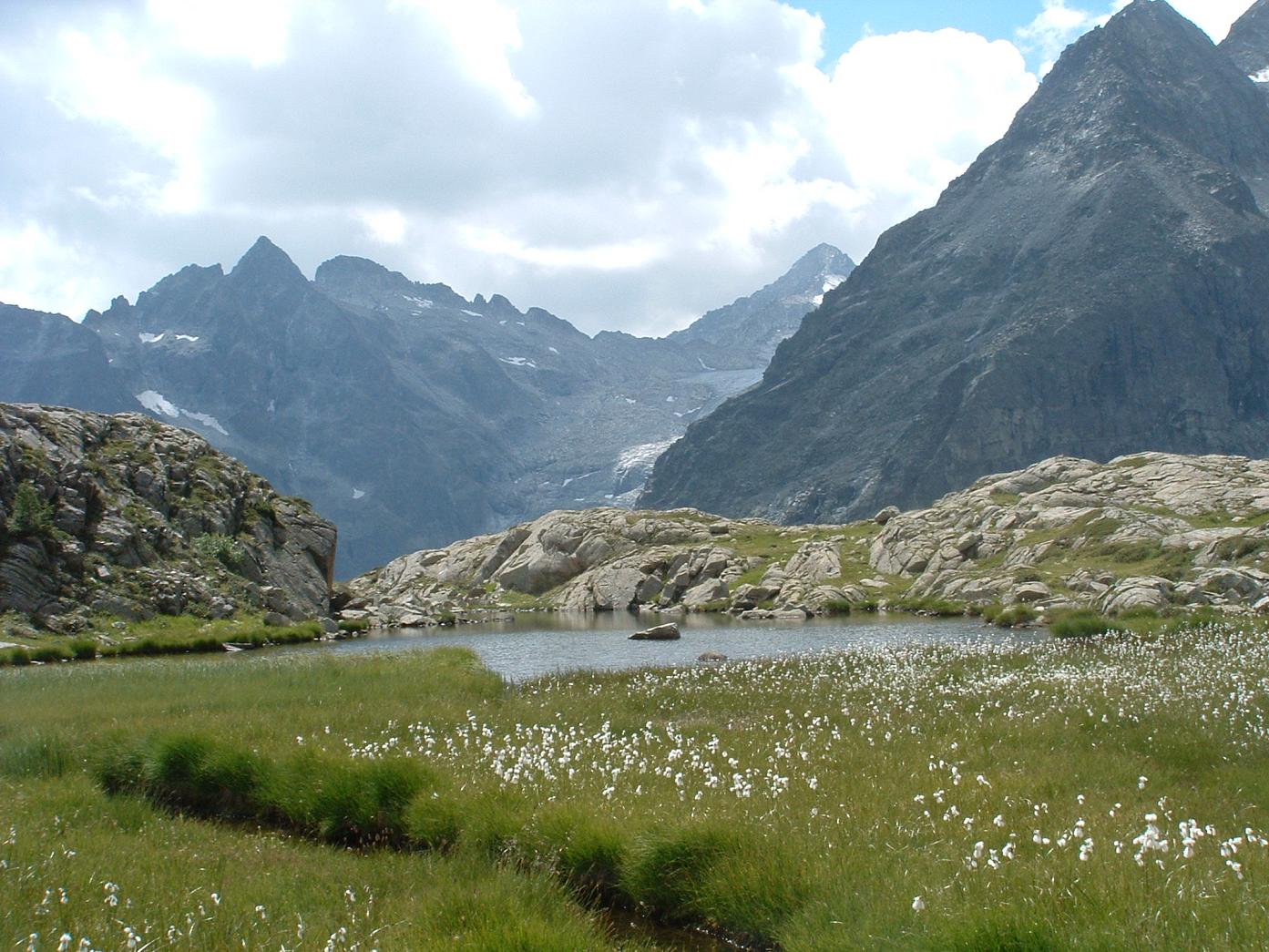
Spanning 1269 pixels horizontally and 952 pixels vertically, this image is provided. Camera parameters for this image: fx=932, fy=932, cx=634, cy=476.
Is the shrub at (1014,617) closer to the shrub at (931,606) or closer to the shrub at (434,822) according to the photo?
the shrub at (931,606)

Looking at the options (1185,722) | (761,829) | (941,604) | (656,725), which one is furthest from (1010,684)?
(941,604)

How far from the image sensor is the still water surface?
47031 millimetres

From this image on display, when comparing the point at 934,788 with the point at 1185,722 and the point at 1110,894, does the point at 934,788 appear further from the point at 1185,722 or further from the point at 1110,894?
the point at 1185,722

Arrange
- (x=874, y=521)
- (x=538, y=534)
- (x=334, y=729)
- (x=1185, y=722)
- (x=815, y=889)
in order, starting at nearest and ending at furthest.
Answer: (x=815, y=889) < (x=1185, y=722) < (x=334, y=729) < (x=874, y=521) < (x=538, y=534)

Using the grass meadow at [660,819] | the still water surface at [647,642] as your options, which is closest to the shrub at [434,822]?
the grass meadow at [660,819]

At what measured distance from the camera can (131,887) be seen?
10672 mm

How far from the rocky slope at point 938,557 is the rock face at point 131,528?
17068 millimetres

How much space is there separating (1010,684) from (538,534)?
136 meters

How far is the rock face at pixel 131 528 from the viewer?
173 feet

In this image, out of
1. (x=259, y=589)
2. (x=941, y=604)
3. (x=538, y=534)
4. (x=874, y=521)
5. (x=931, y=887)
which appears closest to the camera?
(x=931, y=887)

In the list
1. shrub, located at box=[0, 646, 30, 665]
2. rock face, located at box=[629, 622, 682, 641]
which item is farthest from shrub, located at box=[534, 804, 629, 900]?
rock face, located at box=[629, 622, 682, 641]

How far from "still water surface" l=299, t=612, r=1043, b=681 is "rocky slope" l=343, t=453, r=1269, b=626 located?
28.0ft

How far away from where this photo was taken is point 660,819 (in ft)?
41.4

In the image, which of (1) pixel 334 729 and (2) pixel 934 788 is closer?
(2) pixel 934 788
